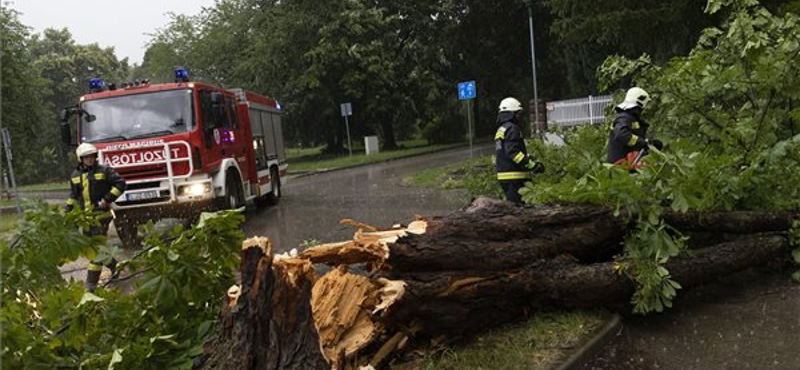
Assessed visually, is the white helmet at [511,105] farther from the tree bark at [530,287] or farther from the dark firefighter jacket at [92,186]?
the dark firefighter jacket at [92,186]

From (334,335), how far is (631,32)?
11.3 metres

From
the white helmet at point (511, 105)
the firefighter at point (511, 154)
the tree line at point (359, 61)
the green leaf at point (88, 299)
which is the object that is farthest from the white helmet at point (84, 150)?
the tree line at point (359, 61)

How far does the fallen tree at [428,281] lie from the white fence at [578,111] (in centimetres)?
1661

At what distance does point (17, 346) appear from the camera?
9.09 feet

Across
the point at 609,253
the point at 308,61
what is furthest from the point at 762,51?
the point at 308,61

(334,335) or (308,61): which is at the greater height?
(308,61)

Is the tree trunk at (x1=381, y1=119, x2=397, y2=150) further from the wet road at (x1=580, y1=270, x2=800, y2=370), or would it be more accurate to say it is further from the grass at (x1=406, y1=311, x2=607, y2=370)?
the grass at (x1=406, y1=311, x2=607, y2=370)

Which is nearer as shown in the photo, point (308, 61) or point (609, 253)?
point (609, 253)

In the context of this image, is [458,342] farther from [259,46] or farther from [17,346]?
[259,46]

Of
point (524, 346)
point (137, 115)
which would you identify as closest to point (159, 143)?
point (137, 115)

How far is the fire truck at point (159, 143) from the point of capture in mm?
9547

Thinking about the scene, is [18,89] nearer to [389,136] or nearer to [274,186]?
[274,186]

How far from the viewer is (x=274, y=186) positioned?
14609 millimetres

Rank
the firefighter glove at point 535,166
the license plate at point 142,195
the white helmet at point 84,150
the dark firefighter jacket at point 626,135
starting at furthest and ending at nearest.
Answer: the license plate at point 142,195 → the firefighter glove at point 535,166 → the white helmet at point 84,150 → the dark firefighter jacket at point 626,135
